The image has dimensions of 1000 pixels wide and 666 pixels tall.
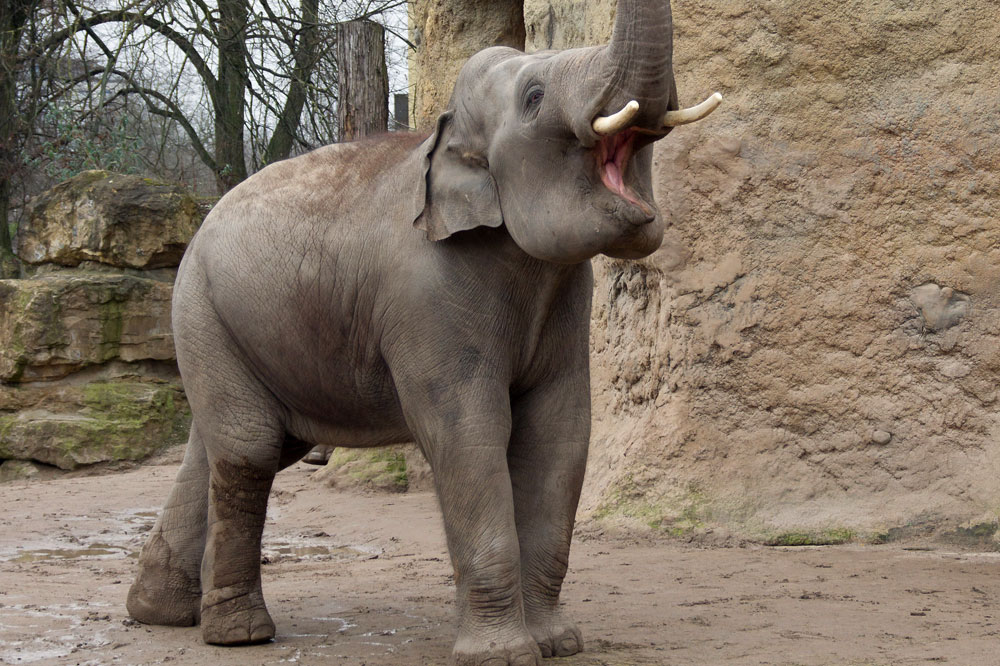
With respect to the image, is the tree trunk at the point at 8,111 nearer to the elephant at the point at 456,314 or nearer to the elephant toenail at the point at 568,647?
the elephant at the point at 456,314

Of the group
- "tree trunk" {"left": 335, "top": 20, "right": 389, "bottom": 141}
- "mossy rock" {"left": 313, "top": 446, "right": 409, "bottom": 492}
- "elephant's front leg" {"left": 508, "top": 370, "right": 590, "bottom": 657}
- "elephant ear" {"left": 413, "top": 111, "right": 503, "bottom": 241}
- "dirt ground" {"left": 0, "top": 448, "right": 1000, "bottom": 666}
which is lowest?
"mossy rock" {"left": 313, "top": 446, "right": 409, "bottom": 492}

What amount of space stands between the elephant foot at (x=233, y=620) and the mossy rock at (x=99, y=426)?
6.81 meters

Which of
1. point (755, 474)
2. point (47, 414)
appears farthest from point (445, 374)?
point (47, 414)

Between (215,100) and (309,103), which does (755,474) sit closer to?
(309,103)

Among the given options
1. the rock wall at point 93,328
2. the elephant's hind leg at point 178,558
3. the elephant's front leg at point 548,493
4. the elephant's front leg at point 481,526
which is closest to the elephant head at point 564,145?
the elephant's front leg at point 481,526

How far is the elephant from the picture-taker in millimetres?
3514

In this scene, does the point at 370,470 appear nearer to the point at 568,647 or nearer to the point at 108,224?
the point at 108,224

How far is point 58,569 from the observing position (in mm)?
6375

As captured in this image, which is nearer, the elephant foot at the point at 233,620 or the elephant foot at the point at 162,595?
the elephant foot at the point at 233,620

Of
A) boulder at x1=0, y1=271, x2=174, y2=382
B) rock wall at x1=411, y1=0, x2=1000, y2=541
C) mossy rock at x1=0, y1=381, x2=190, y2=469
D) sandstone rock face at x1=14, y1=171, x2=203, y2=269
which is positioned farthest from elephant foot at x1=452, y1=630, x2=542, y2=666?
sandstone rock face at x1=14, y1=171, x2=203, y2=269

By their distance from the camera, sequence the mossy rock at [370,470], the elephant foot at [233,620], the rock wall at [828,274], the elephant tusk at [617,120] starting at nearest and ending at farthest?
the elephant tusk at [617,120] → the elephant foot at [233,620] → the rock wall at [828,274] → the mossy rock at [370,470]

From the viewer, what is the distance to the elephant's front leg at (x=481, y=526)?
376cm

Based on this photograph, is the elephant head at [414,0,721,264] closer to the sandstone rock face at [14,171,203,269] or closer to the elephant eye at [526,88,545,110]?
the elephant eye at [526,88,545,110]

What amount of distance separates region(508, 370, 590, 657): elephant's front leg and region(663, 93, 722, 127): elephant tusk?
42.6 inches
